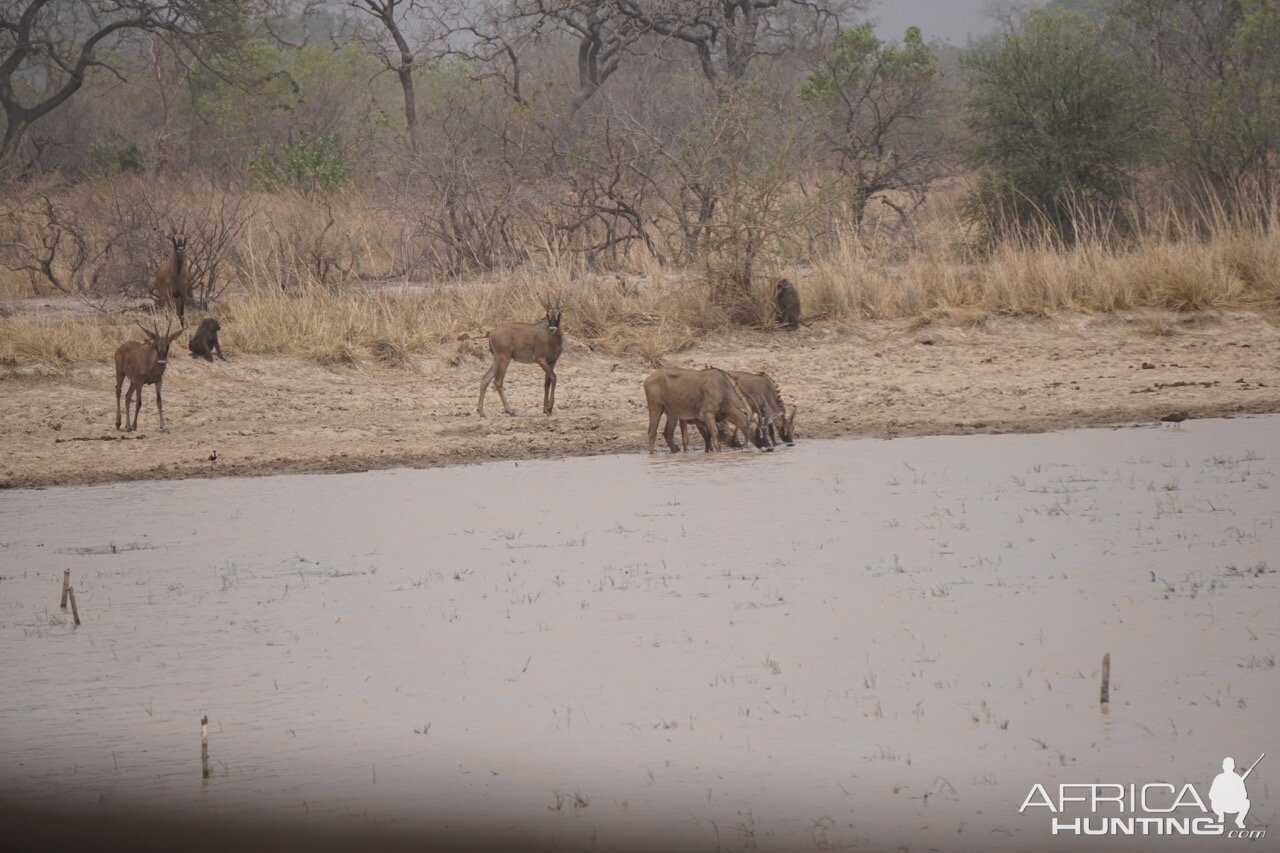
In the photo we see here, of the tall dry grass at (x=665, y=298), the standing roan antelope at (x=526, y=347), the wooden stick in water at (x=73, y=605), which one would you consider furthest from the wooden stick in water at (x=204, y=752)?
the tall dry grass at (x=665, y=298)

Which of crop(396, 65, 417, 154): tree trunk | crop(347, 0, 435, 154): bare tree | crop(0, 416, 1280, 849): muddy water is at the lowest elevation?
crop(0, 416, 1280, 849): muddy water

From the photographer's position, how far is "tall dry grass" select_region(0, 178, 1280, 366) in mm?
15547

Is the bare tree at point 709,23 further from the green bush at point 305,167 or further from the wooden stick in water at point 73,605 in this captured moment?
the wooden stick in water at point 73,605

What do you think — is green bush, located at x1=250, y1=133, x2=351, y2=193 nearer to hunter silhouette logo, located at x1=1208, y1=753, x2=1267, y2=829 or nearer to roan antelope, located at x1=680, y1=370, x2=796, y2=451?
roan antelope, located at x1=680, y1=370, x2=796, y2=451

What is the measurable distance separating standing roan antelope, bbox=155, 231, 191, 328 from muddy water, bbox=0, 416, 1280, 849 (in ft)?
15.7

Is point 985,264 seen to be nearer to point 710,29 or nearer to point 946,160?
point 946,160

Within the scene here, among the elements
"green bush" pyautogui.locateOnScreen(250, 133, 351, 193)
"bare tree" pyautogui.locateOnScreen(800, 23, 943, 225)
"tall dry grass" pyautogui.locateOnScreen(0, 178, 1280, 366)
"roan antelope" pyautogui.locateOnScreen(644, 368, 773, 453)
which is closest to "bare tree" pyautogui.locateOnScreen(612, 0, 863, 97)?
"bare tree" pyautogui.locateOnScreen(800, 23, 943, 225)

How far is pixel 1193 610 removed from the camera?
7445mm

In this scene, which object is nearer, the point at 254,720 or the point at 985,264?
the point at 254,720

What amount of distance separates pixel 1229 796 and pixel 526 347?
366 inches

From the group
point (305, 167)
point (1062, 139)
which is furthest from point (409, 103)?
point (1062, 139)

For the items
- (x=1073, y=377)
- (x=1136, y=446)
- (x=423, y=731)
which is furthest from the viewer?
(x=1073, y=377)

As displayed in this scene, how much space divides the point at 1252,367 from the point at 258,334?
9270 millimetres

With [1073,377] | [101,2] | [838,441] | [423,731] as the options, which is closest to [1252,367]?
[1073,377]
